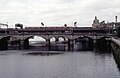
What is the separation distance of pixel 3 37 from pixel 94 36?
155ft

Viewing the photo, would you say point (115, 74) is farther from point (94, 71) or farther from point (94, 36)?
point (94, 36)

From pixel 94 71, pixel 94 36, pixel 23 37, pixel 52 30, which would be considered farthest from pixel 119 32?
pixel 94 71

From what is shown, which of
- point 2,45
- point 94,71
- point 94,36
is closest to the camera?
point 94,71

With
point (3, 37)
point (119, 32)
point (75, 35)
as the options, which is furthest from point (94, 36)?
point (3, 37)

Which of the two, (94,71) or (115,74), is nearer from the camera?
(115,74)

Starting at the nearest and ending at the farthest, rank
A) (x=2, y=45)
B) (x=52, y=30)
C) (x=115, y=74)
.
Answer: (x=115, y=74) < (x=2, y=45) < (x=52, y=30)

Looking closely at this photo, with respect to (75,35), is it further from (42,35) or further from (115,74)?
(115,74)

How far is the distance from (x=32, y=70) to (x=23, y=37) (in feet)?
315

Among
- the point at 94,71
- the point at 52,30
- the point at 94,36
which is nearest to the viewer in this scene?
the point at 94,71

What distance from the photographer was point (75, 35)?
531ft

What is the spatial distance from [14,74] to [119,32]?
116 meters

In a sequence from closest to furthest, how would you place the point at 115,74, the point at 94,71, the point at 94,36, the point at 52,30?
1. the point at 115,74
2. the point at 94,71
3. the point at 94,36
4. the point at 52,30

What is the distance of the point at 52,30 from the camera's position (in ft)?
611

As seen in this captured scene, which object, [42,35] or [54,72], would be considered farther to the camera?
[42,35]
